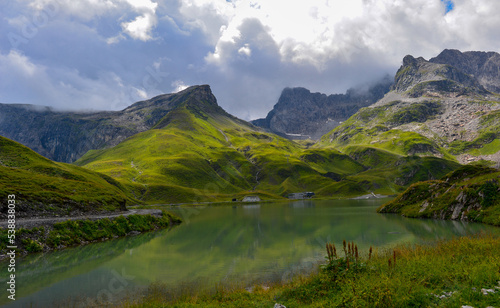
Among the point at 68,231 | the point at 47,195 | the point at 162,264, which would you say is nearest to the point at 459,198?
the point at 162,264

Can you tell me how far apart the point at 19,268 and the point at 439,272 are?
44.1 metres

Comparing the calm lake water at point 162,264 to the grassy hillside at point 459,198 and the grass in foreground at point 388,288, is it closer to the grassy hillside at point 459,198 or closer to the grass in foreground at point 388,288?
the grass in foreground at point 388,288

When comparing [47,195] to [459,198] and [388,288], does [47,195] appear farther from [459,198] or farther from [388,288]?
[459,198]

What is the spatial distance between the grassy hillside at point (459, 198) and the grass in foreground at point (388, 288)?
43.1 meters

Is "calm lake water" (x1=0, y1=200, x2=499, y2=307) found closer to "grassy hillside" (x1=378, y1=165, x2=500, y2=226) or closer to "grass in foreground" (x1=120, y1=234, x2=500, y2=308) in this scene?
"grass in foreground" (x1=120, y1=234, x2=500, y2=308)

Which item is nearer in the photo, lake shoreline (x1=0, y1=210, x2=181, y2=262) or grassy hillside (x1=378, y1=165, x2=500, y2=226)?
lake shoreline (x1=0, y1=210, x2=181, y2=262)

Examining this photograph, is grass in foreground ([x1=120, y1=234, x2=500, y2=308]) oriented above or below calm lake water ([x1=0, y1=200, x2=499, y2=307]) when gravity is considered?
above

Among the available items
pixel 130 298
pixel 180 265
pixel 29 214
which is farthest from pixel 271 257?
pixel 29 214

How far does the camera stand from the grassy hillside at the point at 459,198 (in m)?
55.2

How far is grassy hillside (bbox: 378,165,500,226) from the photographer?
2172 inches

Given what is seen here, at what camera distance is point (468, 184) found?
6325cm

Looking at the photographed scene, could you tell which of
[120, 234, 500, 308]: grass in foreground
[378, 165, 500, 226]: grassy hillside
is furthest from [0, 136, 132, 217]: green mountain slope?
[378, 165, 500, 226]: grassy hillside

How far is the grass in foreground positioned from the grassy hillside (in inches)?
1695

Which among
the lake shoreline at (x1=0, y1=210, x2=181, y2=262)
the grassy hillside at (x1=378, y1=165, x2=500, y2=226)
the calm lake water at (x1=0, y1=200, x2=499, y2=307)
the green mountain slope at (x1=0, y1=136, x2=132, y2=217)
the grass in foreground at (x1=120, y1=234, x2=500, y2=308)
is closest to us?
the grass in foreground at (x1=120, y1=234, x2=500, y2=308)
